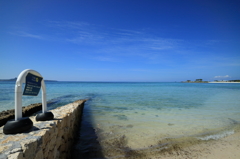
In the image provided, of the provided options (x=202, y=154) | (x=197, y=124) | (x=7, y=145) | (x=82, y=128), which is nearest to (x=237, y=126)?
(x=197, y=124)

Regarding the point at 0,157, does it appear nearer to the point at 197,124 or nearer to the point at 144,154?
the point at 144,154

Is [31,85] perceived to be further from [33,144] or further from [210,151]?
[210,151]

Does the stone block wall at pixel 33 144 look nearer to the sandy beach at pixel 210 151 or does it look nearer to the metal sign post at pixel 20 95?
the metal sign post at pixel 20 95

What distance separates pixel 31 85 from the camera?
2.96 meters

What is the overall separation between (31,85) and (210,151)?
5.79 metres

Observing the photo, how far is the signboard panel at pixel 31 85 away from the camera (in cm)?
280

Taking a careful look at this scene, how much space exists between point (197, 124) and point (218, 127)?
3.07ft

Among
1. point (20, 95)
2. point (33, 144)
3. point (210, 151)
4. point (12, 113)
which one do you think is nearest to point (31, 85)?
point (20, 95)

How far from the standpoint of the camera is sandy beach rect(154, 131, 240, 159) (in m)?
4.32

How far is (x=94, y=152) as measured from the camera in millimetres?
4668

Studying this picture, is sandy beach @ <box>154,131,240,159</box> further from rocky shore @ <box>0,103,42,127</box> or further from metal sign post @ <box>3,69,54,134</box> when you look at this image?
rocky shore @ <box>0,103,42,127</box>

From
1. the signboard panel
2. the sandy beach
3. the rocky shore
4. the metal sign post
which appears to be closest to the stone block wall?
the metal sign post

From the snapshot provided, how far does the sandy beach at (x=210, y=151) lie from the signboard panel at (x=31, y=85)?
13.4 ft

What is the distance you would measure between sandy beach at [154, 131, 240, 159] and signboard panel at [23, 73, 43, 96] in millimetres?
4073
